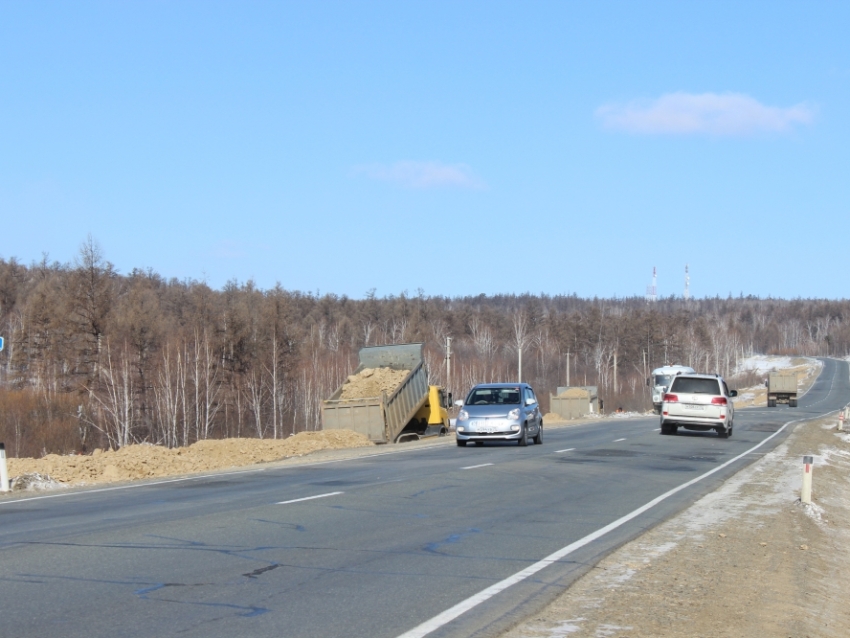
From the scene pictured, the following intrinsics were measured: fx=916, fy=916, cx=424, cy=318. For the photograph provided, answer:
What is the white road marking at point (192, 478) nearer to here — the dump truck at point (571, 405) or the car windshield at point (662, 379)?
the dump truck at point (571, 405)

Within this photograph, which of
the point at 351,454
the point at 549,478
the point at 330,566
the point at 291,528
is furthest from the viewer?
the point at 351,454

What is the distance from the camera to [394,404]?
33375 mm

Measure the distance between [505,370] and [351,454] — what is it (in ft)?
311

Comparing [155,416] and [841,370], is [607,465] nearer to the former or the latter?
[155,416]

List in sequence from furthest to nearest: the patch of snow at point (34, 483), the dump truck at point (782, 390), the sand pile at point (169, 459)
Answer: the dump truck at point (782, 390)
the sand pile at point (169, 459)
the patch of snow at point (34, 483)

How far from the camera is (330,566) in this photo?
8781mm

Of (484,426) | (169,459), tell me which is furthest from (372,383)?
(169,459)

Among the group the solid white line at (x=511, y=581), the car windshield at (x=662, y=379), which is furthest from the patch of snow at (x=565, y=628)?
the car windshield at (x=662, y=379)

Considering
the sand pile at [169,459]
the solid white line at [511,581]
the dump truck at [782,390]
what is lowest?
the dump truck at [782,390]

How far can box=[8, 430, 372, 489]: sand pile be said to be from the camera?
20750 millimetres

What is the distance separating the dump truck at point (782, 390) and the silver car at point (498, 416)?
71428mm

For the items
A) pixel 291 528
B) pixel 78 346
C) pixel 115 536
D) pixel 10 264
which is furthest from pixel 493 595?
pixel 10 264

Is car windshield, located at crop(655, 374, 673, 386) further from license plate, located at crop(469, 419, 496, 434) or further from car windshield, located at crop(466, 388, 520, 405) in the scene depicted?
license plate, located at crop(469, 419, 496, 434)

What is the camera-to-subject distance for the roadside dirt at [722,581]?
6.80 m
